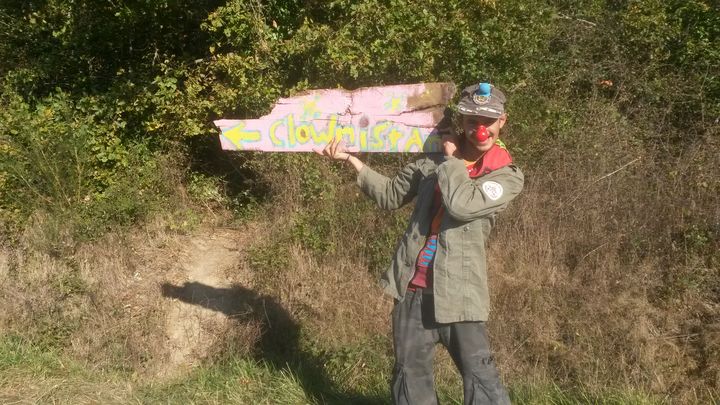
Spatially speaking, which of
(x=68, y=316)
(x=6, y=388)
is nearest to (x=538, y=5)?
(x=68, y=316)

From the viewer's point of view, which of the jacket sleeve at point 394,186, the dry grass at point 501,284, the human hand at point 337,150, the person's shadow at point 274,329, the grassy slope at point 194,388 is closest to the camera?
the jacket sleeve at point 394,186

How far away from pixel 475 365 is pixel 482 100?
119 cm

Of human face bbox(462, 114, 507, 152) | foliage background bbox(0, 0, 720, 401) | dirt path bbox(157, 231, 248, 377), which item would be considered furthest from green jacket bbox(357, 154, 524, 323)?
dirt path bbox(157, 231, 248, 377)

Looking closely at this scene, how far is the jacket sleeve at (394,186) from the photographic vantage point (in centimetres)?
372

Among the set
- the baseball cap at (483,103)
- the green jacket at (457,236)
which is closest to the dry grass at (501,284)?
the green jacket at (457,236)

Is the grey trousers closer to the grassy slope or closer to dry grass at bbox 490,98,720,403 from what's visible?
the grassy slope

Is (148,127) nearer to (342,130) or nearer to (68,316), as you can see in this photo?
(68,316)

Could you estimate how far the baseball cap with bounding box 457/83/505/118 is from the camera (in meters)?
3.33

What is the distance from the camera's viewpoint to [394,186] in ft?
12.3

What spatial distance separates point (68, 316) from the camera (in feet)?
18.0

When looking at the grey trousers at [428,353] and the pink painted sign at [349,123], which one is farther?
the pink painted sign at [349,123]

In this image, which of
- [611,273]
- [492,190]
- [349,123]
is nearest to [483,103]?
[492,190]

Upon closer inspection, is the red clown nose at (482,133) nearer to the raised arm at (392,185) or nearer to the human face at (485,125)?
the human face at (485,125)

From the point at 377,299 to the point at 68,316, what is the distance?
228 cm
